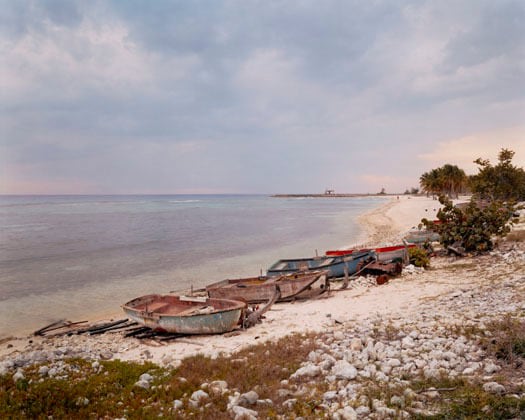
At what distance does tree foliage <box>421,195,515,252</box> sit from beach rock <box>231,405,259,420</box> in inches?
721

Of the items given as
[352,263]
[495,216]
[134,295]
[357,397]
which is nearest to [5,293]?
[134,295]

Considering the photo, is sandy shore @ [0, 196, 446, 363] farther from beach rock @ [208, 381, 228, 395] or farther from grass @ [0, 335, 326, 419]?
beach rock @ [208, 381, 228, 395]

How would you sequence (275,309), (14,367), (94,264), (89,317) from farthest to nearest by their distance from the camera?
(94,264) < (89,317) < (275,309) < (14,367)

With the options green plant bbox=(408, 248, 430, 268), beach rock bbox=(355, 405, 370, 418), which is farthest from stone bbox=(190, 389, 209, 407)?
green plant bbox=(408, 248, 430, 268)

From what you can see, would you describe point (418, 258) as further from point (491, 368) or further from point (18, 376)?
point (18, 376)

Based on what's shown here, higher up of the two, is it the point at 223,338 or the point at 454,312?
the point at 454,312

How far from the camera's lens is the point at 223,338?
1223 centimetres

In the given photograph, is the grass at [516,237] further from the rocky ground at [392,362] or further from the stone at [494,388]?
the stone at [494,388]

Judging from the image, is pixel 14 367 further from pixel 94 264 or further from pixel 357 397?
pixel 94 264

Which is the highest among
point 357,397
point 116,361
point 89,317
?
point 357,397

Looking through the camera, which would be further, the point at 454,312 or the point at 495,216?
the point at 495,216

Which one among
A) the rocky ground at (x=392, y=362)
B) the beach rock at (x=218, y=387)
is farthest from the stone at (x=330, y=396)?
the beach rock at (x=218, y=387)

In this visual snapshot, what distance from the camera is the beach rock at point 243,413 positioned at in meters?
5.95

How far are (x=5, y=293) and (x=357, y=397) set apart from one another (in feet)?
75.1
